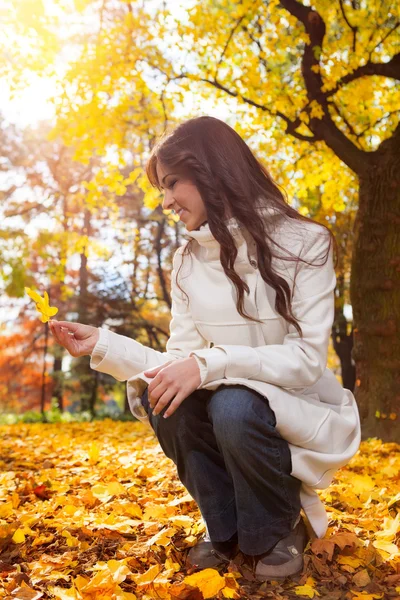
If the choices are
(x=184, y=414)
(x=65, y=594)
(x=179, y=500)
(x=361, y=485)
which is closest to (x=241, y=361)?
(x=184, y=414)

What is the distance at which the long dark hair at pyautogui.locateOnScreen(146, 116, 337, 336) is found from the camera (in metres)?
2.03

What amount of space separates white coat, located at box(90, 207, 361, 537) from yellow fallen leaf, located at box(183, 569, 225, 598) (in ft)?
1.26

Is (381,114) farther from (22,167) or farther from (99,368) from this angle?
(22,167)

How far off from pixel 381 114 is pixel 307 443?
19.3ft

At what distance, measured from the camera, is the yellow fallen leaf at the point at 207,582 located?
1.71 m

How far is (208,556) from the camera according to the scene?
6.50 ft

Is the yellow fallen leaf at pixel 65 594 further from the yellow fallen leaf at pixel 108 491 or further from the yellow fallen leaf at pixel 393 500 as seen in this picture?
the yellow fallen leaf at pixel 393 500

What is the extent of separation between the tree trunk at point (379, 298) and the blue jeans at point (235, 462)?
291 centimetres

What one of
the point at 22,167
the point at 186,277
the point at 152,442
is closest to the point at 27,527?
the point at 186,277

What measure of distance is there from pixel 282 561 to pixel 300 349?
66 cm

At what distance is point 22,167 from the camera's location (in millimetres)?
16453

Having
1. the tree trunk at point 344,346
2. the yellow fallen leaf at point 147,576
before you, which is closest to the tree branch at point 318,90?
the yellow fallen leaf at point 147,576

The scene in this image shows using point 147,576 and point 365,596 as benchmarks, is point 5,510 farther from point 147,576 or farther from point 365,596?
point 365,596

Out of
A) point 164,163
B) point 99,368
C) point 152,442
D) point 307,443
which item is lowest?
point 152,442
